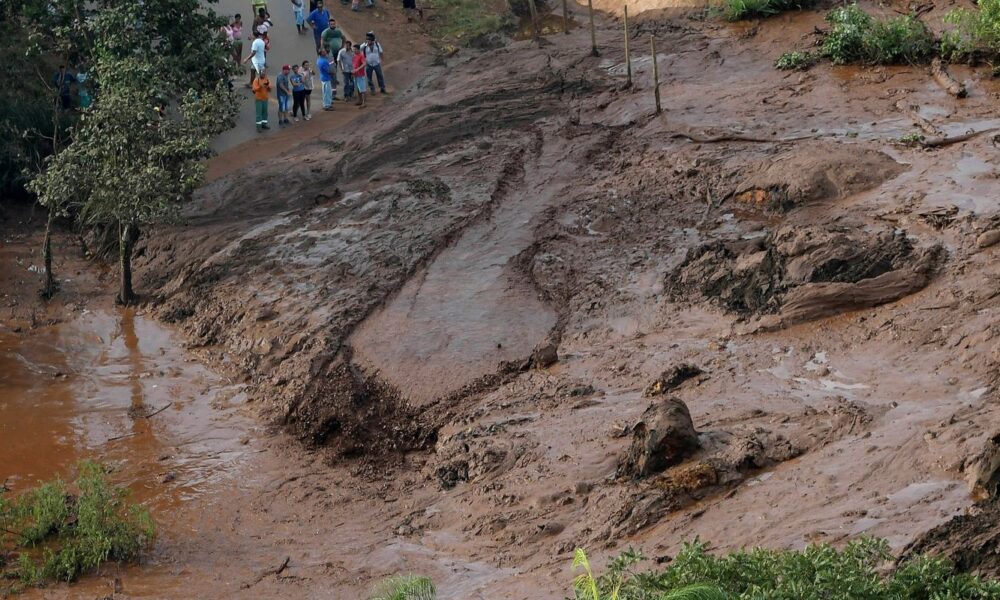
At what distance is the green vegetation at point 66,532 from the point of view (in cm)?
1084

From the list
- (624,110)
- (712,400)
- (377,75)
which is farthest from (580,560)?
(377,75)

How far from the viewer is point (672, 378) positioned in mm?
12062

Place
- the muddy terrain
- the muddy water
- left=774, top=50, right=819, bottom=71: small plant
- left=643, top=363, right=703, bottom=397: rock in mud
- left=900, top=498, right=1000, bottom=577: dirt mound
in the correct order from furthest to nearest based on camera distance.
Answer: left=774, top=50, right=819, bottom=71: small plant → the muddy water → left=643, top=363, right=703, bottom=397: rock in mud → the muddy terrain → left=900, top=498, right=1000, bottom=577: dirt mound

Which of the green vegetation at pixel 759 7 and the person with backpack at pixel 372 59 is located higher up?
the green vegetation at pixel 759 7

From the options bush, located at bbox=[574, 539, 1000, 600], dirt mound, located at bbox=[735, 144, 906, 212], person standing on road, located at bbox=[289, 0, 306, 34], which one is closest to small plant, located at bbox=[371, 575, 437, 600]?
bush, located at bbox=[574, 539, 1000, 600]

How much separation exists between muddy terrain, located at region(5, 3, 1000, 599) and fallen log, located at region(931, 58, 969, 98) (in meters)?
0.17

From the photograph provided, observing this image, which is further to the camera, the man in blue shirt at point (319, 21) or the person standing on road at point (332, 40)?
the man in blue shirt at point (319, 21)

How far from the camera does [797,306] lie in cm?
1263

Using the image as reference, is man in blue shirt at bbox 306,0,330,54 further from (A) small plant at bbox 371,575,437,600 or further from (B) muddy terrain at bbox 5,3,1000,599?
(A) small plant at bbox 371,575,437,600

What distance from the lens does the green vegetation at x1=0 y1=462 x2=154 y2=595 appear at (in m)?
10.8

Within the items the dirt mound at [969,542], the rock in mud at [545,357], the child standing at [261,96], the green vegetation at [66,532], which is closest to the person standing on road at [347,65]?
the child standing at [261,96]

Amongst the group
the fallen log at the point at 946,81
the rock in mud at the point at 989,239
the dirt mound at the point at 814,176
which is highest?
the fallen log at the point at 946,81

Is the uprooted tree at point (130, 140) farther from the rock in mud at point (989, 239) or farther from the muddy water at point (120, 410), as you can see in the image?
the rock in mud at point (989, 239)

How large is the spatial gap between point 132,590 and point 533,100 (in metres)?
12.2
